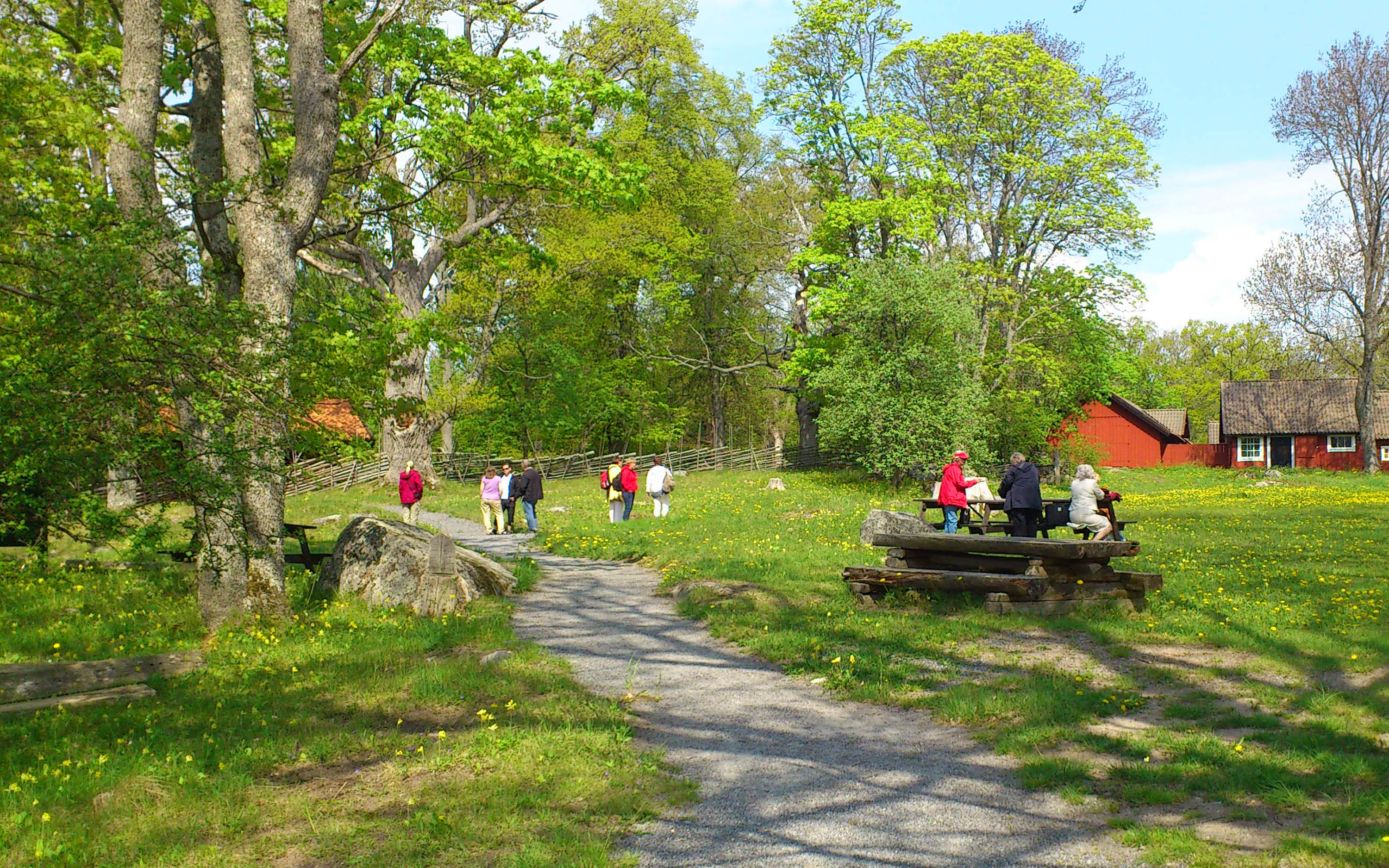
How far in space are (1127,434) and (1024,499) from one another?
49.2 metres

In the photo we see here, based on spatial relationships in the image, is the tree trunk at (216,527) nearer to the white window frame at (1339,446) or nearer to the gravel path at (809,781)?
the gravel path at (809,781)

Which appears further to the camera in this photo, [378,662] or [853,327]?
[853,327]

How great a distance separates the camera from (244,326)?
9.31 m

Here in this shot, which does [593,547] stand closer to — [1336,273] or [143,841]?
[143,841]

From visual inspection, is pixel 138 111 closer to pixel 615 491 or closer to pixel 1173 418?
pixel 615 491

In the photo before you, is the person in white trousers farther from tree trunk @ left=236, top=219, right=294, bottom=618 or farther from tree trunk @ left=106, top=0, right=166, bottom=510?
tree trunk @ left=106, top=0, right=166, bottom=510

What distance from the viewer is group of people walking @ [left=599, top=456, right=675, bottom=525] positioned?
22922 mm

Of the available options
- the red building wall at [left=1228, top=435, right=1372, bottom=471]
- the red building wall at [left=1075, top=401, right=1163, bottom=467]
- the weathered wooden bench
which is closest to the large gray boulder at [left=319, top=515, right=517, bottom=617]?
the weathered wooden bench

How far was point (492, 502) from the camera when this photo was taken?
72.5 ft

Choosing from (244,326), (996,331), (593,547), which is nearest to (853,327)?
(996,331)

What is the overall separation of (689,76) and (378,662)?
142 feet

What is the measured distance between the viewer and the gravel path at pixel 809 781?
5156 mm

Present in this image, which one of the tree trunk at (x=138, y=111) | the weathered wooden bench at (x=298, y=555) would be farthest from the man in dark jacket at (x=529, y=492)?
the tree trunk at (x=138, y=111)

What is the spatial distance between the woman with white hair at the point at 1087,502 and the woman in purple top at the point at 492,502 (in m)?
12.4
